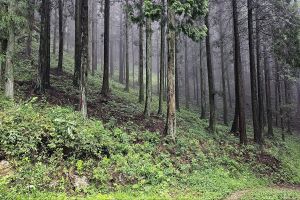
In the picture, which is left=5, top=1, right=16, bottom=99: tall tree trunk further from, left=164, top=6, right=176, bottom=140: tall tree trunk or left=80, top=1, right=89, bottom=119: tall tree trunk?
left=164, top=6, right=176, bottom=140: tall tree trunk

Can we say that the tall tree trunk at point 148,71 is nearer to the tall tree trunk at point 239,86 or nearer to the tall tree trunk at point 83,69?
the tall tree trunk at point 239,86

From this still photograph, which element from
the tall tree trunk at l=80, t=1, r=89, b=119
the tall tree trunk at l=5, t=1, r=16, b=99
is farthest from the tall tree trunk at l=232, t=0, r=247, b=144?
the tall tree trunk at l=5, t=1, r=16, b=99

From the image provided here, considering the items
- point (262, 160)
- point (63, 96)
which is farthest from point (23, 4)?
point (262, 160)

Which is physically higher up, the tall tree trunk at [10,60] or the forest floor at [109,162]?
the tall tree trunk at [10,60]

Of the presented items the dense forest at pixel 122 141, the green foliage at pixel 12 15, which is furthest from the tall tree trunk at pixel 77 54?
the green foliage at pixel 12 15

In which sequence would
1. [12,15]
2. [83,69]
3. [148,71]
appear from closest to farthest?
[12,15] → [83,69] → [148,71]

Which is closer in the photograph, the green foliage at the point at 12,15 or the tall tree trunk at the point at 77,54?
the green foliage at the point at 12,15

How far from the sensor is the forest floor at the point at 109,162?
31.7ft

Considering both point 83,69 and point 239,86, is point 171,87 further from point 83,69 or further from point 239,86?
point 239,86

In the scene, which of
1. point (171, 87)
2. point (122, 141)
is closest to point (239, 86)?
point (171, 87)

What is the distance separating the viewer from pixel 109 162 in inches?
461

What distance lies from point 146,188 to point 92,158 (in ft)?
6.61

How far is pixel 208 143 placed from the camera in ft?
61.8

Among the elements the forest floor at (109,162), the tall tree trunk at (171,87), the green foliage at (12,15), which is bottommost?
the forest floor at (109,162)
